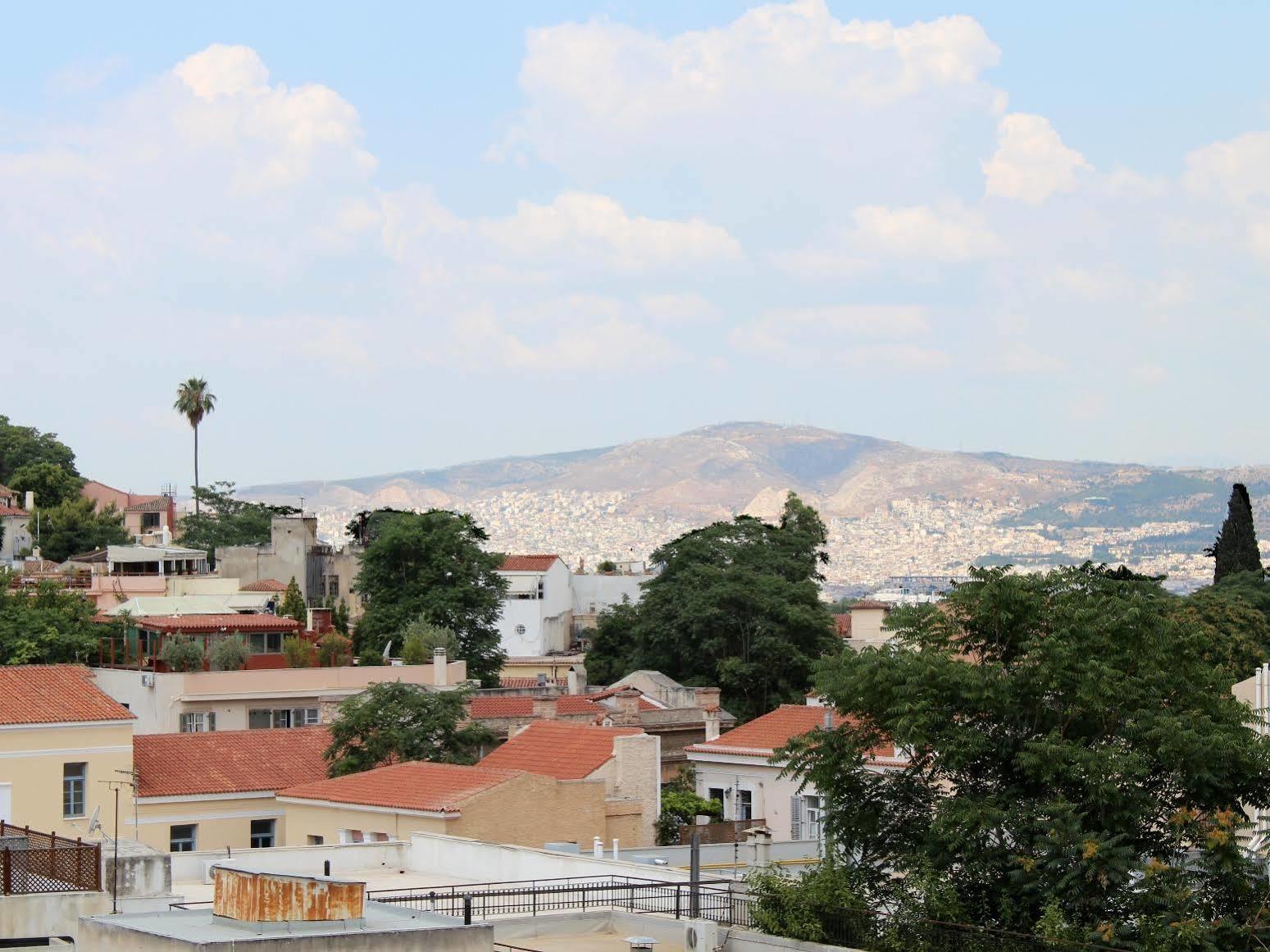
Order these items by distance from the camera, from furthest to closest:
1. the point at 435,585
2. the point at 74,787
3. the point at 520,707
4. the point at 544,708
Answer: the point at 435,585 → the point at 520,707 → the point at 544,708 → the point at 74,787

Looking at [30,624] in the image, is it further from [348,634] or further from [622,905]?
[622,905]

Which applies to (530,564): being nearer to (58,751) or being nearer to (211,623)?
(211,623)

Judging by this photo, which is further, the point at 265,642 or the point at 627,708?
the point at 265,642

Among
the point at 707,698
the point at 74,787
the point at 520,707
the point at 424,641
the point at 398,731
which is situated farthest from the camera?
the point at 424,641

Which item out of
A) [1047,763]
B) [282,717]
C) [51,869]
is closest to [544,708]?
[282,717]

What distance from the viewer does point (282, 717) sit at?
2532 inches

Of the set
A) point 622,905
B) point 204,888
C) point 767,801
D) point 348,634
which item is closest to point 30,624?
point 348,634

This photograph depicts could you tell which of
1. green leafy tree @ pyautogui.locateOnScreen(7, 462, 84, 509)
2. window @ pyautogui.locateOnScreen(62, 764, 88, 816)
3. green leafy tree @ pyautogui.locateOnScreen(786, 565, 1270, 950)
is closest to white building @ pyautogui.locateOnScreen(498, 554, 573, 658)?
green leafy tree @ pyautogui.locateOnScreen(7, 462, 84, 509)

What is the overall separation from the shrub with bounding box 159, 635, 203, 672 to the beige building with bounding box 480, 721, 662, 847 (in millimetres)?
18996

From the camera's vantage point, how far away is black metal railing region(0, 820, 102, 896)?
21.2 meters

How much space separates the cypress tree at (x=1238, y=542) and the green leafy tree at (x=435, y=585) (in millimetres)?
36941

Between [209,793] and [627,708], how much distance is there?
1439 cm

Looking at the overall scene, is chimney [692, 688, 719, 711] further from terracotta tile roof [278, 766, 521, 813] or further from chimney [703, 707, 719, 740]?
terracotta tile roof [278, 766, 521, 813]

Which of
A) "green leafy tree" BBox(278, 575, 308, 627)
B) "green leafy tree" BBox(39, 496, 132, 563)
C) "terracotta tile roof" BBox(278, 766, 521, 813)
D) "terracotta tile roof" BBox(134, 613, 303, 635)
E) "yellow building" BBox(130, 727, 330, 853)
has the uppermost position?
"green leafy tree" BBox(39, 496, 132, 563)
